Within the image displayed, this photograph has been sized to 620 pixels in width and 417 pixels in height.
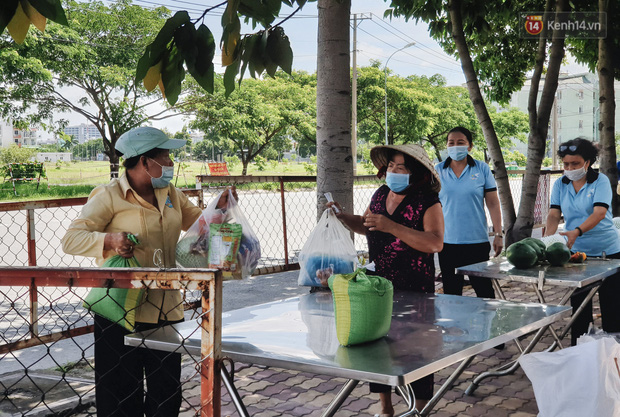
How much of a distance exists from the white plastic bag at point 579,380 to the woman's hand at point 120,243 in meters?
1.90

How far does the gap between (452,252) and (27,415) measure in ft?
10.5

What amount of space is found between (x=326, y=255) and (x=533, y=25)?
698cm

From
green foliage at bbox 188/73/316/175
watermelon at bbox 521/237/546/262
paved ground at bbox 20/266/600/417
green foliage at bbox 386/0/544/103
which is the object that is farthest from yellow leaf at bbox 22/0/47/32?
green foliage at bbox 188/73/316/175

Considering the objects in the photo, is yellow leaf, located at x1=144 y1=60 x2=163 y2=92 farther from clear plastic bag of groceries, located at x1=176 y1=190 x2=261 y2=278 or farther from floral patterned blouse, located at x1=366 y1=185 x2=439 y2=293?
floral patterned blouse, located at x1=366 y1=185 x2=439 y2=293

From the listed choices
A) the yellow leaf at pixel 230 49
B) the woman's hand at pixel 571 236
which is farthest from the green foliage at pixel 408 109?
the yellow leaf at pixel 230 49

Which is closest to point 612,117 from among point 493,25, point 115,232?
point 493,25

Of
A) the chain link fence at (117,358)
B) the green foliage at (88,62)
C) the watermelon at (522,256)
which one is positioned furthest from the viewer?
the green foliage at (88,62)

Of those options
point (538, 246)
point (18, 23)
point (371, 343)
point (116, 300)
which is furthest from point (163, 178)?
point (538, 246)

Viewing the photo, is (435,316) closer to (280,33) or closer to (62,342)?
(280,33)

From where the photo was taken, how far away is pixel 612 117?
8.91 metres

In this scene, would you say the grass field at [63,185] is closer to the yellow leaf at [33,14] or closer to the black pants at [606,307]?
the black pants at [606,307]

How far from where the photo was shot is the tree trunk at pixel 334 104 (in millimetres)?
3875

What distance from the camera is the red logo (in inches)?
343

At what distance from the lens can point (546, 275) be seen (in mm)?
3949
